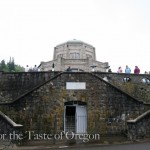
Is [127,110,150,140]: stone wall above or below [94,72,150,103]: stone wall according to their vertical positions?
below

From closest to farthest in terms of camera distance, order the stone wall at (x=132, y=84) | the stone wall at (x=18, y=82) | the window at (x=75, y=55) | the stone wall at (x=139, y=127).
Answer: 1. the stone wall at (x=139, y=127)
2. the stone wall at (x=18, y=82)
3. the stone wall at (x=132, y=84)
4. the window at (x=75, y=55)

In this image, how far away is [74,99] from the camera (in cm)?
2039

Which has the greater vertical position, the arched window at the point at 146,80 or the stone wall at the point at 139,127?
the arched window at the point at 146,80

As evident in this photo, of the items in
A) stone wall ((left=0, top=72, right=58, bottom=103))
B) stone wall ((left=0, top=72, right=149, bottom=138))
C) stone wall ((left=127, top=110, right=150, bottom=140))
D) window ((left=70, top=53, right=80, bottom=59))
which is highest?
window ((left=70, top=53, right=80, bottom=59))

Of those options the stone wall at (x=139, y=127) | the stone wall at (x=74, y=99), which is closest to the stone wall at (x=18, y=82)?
the stone wall at (x=74, y=99)

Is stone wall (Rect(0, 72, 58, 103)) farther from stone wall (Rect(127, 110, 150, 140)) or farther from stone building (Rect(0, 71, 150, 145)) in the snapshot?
stone wall (Rect(127, 110, 150, 140))

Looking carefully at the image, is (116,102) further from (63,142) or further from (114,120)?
(63,142)

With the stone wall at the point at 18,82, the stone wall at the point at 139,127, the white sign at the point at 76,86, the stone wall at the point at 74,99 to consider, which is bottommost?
the stone wall at the point at 139,127

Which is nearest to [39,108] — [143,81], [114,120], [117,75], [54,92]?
[54,92]

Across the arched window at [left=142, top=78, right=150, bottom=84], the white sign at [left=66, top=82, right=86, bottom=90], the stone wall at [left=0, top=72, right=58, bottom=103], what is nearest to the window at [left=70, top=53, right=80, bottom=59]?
the arched window at [left=142, top=78, right=150, bottom=84]

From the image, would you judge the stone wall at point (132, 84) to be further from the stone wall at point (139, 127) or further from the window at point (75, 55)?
the window at point (75, 55)

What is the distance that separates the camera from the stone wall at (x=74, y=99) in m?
19.5

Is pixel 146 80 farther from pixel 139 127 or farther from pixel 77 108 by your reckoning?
pixel 139 127

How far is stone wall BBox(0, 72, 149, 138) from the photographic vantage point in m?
19.5
